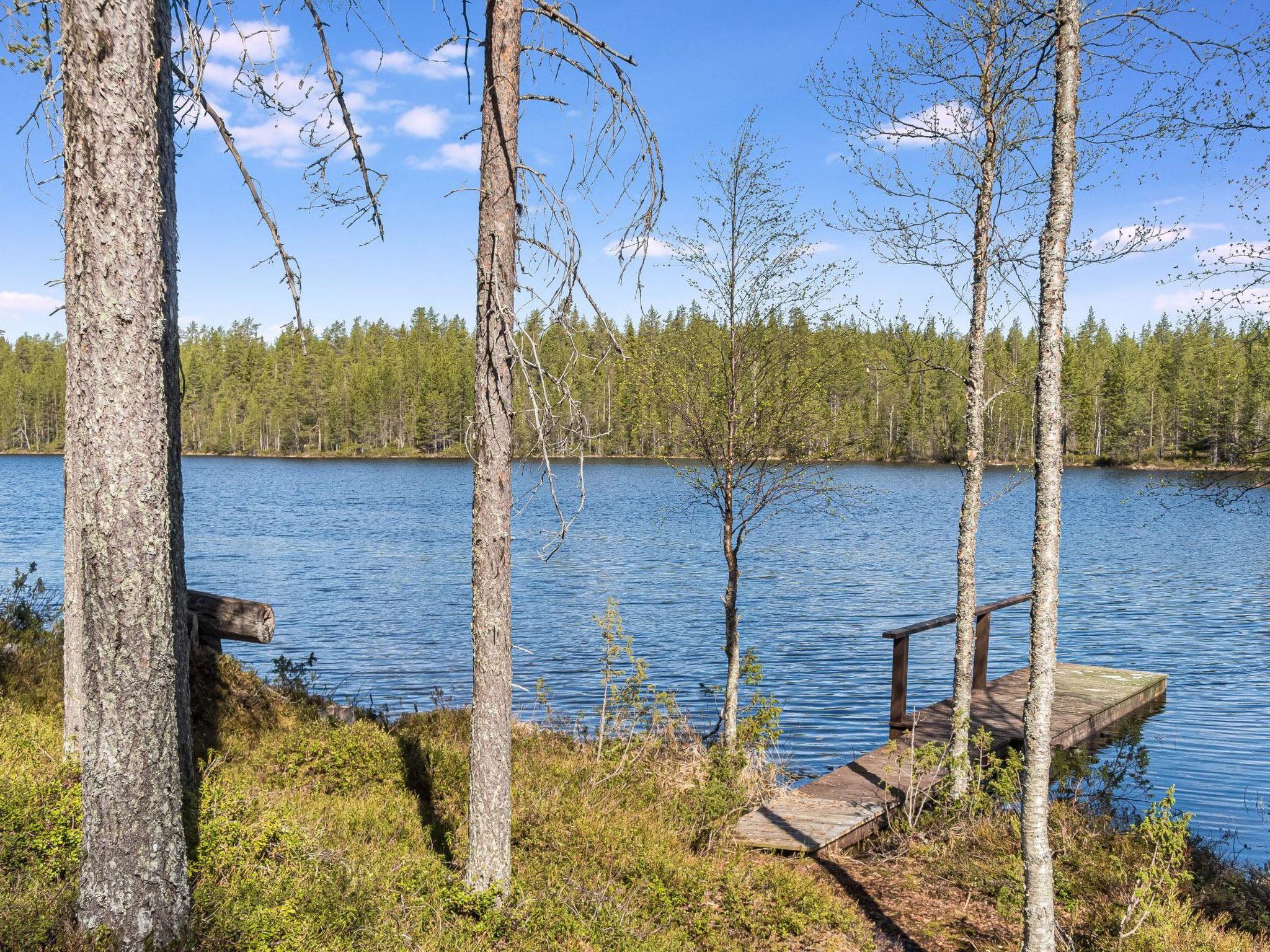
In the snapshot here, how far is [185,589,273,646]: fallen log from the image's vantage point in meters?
9.03

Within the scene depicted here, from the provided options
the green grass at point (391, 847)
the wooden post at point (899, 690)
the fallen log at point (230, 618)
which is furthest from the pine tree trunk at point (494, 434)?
the wooden post at point (899, 690)

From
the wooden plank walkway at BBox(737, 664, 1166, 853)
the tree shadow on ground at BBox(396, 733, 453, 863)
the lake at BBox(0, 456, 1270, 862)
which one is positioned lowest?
the lake at BBox(0, 456, 1270, 862)

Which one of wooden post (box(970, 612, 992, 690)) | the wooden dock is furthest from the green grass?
wooden post (box(970, 612, 992, 690))

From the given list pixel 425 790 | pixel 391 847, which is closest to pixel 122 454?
pixel 391 847

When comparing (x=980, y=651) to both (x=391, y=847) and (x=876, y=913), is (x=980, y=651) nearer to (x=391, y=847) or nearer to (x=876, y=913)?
(x=876, y=913)

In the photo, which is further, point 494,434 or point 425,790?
point 425,790

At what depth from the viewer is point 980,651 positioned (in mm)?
13984

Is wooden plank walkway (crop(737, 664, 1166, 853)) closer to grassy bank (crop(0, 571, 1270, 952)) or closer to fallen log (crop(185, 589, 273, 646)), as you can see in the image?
grassy bank (crop(0, 571, 1270, 952))

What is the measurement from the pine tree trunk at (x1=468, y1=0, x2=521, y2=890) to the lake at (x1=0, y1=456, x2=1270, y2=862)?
145 centimetres

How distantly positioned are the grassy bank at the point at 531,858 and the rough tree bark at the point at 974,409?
0.60 m

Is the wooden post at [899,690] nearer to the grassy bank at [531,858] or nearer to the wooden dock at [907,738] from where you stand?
the wooden dock at [907,738]

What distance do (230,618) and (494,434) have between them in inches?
220

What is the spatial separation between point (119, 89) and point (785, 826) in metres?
7.59

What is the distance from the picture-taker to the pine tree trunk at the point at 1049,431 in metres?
5.02
